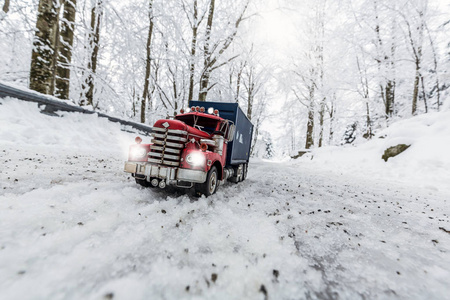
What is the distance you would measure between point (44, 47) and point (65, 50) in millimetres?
2253

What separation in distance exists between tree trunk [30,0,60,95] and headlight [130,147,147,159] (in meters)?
7.56

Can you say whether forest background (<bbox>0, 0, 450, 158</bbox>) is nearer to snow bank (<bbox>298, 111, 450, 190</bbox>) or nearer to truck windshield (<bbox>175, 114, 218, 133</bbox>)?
snow bank (<bbox>298, 111, 450, 190</bbox>)

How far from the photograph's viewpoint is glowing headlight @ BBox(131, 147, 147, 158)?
4320 mm

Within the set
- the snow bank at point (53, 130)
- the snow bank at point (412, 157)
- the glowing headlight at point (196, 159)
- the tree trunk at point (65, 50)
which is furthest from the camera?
the tree trunk at point (65, 50)

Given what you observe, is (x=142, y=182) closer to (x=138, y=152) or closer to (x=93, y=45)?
(x=138, y=152)

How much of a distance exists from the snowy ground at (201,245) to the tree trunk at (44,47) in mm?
5943

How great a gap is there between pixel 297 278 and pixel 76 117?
1081 cm

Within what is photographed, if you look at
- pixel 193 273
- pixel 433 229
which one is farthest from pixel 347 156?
pixel 193 273

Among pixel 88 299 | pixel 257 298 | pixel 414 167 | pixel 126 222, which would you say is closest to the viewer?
pixel 88 299

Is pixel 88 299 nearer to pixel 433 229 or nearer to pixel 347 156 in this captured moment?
pixel 433 229

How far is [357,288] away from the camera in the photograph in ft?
6.14

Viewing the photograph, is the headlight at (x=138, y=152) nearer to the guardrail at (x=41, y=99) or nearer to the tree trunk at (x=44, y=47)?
the guardrail at (x=41, y=99)

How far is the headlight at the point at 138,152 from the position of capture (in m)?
4.32

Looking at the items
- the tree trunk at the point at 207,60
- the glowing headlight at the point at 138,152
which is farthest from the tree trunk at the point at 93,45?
the glowing headlight at the point at 138,152
